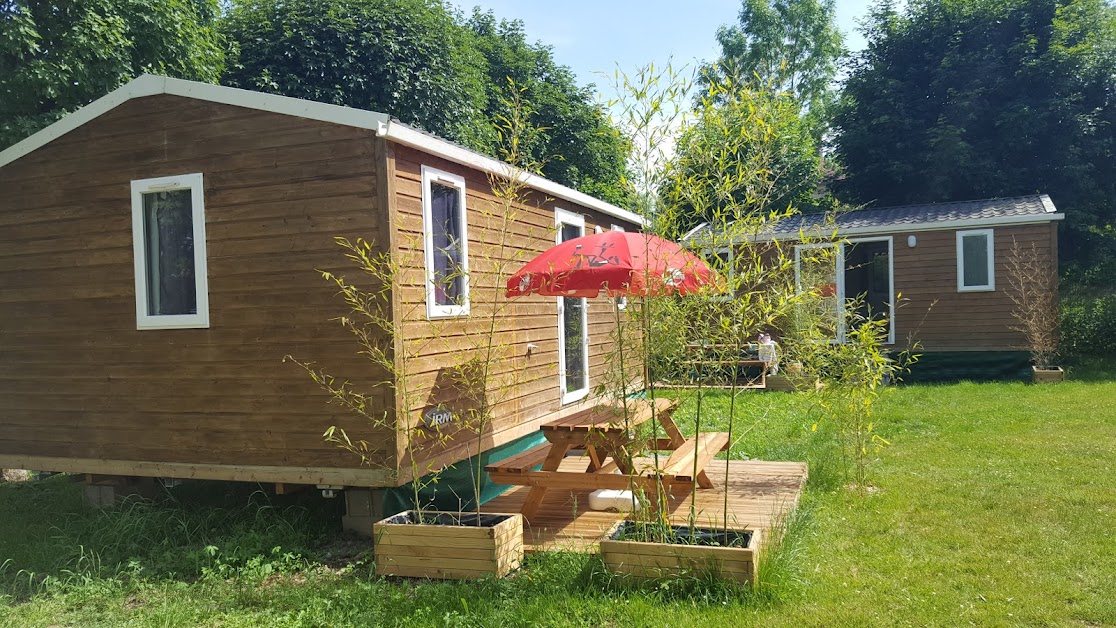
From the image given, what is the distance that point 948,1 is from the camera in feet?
65.7

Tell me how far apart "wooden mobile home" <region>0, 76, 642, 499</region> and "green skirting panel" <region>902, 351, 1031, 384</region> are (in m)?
9.45

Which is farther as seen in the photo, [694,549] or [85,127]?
[85,127]

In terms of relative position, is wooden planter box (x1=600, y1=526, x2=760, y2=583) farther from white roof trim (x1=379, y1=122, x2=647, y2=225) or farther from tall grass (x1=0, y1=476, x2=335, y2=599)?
tall grass (x1=0, y1=476, x2=335, y2=599)

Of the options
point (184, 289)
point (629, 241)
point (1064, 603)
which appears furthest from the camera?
point (184, 289)

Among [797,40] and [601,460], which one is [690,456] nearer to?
[601,460]

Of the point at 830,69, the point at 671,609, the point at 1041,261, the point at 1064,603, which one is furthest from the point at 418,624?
the point at 830,69

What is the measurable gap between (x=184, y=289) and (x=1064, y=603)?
564 cm

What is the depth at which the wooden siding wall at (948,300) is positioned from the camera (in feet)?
42.2

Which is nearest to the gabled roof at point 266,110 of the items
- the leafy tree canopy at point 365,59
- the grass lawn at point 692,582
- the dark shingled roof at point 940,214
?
the grass lawn at point 692,582

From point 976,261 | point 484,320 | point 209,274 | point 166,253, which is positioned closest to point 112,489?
point 166,253

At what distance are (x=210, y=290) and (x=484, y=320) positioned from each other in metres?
1.99

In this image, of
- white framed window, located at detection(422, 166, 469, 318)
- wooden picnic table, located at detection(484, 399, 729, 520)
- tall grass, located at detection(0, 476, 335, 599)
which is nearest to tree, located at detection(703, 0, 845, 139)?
white framed window, located at detection(422, 166, 469, 318)

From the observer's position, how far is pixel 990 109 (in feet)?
62.4

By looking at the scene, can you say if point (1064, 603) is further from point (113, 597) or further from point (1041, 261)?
point (1041, 261)
